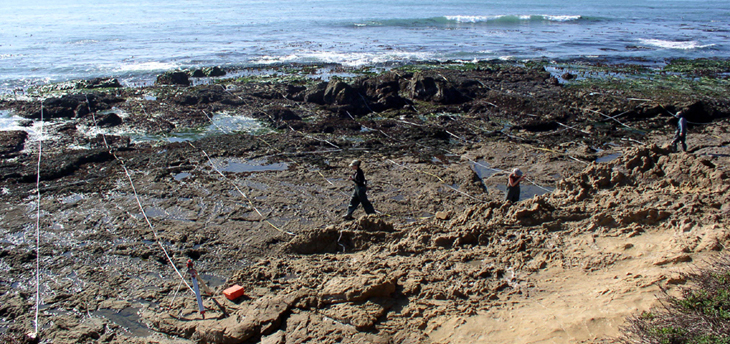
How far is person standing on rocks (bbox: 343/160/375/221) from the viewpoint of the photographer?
8.23 meters

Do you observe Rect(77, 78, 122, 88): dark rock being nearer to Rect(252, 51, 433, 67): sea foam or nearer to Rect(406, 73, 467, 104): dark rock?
Rect(252, 51, 433, 67): sea foam

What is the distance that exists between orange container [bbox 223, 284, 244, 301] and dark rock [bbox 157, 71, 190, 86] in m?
18.0

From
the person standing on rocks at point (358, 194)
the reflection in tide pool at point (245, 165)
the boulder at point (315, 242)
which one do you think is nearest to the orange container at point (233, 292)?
the boulder at point (315, 242)

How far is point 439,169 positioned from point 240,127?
24.0ft

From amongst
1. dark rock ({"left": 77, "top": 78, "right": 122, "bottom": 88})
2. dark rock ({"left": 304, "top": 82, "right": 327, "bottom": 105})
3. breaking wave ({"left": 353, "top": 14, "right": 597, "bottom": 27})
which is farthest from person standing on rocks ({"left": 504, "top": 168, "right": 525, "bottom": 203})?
breaking wave ({"left": 353, "top": 14, "right": 597, "bottom": 27})

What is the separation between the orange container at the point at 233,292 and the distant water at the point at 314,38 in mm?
21348

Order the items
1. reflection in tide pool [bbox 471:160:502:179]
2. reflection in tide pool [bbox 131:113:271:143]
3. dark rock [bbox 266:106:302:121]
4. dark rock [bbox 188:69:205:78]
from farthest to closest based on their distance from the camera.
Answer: dark rock [bbox 188:69:205:78] < dark rock [bbox 266:106:302:121] < reflection in tide pool [bbox 131:113:271:143] < reflection in tide pool [bbox 471:160:502:179]

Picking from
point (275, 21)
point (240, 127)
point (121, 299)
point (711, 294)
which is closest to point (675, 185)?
point (711, 294)

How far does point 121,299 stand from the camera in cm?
636

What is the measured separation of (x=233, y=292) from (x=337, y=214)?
3.25 metres

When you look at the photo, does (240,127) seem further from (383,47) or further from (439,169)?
(383,47)

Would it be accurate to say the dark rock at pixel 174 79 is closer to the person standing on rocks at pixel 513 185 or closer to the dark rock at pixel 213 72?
the dark rock at pixel 213 72

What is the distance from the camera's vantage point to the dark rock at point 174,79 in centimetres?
2159

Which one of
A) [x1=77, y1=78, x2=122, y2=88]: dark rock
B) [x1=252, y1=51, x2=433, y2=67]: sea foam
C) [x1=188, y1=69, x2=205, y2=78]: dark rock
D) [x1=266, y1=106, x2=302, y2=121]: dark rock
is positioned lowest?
[x1=266, y1=106, x2=302, y2=121]: dark rock
